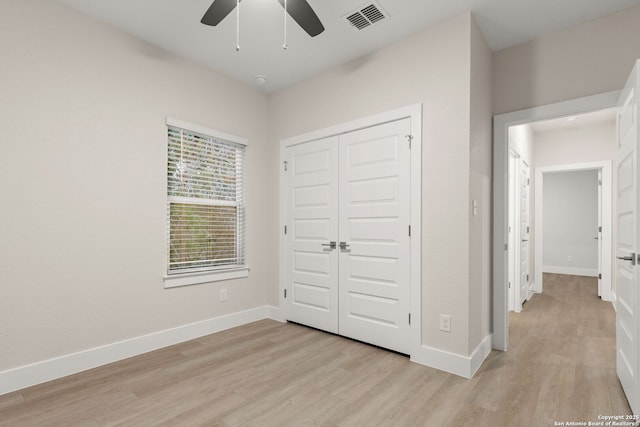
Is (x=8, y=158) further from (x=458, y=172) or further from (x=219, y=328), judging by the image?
(x=458, y=172)

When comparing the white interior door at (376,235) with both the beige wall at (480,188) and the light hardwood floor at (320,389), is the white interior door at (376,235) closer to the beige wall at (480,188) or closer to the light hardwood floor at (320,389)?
the light hardwood floor at (320,389)

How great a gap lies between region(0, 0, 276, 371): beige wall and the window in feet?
0.42

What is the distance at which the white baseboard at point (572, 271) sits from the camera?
288 inches

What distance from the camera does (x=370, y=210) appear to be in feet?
9.99

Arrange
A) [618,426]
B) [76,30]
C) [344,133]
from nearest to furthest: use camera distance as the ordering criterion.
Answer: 1. [618,426]
2. [76,30]
3. [344,133]

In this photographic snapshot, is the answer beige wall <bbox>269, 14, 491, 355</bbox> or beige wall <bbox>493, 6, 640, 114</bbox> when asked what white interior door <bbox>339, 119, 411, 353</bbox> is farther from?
beige wall <bbox>493, 6, 640, 114</bbox>

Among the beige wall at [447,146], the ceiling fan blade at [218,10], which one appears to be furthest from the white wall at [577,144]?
the ceiling fan blade at [218,10]

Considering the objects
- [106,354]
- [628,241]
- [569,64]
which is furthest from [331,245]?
[569,64]

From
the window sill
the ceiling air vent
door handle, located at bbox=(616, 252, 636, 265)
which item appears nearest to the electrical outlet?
door handle, located at bbox=(616, 252, 636, 265)

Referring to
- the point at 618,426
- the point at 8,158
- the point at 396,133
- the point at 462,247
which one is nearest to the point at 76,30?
the point at 8,158

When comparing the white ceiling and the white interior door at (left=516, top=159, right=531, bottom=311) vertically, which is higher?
the white ceiling

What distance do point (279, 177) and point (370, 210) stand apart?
139cm

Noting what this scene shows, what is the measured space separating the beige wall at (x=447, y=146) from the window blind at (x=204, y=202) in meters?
1.74

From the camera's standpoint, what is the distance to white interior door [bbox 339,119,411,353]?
2.82m
